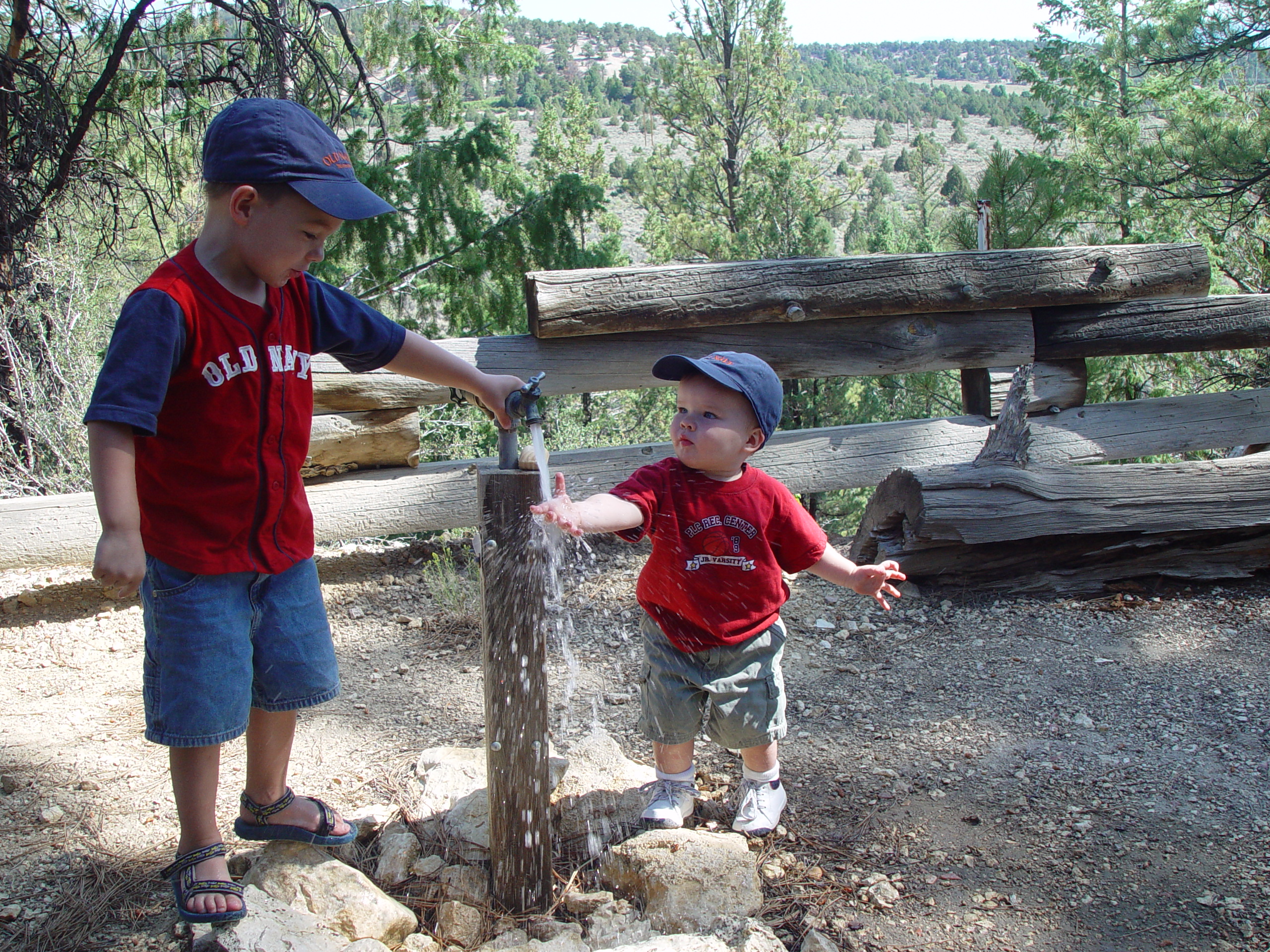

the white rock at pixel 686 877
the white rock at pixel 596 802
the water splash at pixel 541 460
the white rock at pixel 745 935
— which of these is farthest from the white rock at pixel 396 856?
the water splash at pixel 541 460

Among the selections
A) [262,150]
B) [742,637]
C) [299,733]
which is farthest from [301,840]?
[262,150]

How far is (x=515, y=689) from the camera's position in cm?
185

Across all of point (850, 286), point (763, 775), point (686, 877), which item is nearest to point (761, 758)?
point (763, 775)

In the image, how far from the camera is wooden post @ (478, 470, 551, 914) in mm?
1766

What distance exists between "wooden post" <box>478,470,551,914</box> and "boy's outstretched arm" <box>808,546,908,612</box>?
26.9 inches

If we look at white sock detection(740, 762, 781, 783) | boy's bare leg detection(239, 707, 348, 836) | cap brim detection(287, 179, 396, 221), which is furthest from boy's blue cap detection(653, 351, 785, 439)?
boy's bare leg detection(239, 707, 348, 836)

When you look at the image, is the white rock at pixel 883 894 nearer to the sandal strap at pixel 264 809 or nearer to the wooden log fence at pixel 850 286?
the sandal strap at pixel 264 809

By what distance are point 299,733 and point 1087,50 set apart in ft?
89.9

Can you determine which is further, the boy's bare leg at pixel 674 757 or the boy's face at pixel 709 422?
the boy's bare leg at pixel 674 757

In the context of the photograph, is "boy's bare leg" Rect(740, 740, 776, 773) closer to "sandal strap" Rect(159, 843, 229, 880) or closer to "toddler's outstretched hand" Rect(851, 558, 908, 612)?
"toddler's outstretched hand" Rect(851, 558, 908, 612)

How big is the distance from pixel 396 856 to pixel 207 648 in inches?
29.9

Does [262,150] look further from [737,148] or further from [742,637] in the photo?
[737,148]

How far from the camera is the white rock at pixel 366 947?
66.8 inches

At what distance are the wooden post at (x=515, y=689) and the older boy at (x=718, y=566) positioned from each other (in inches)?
9.5
